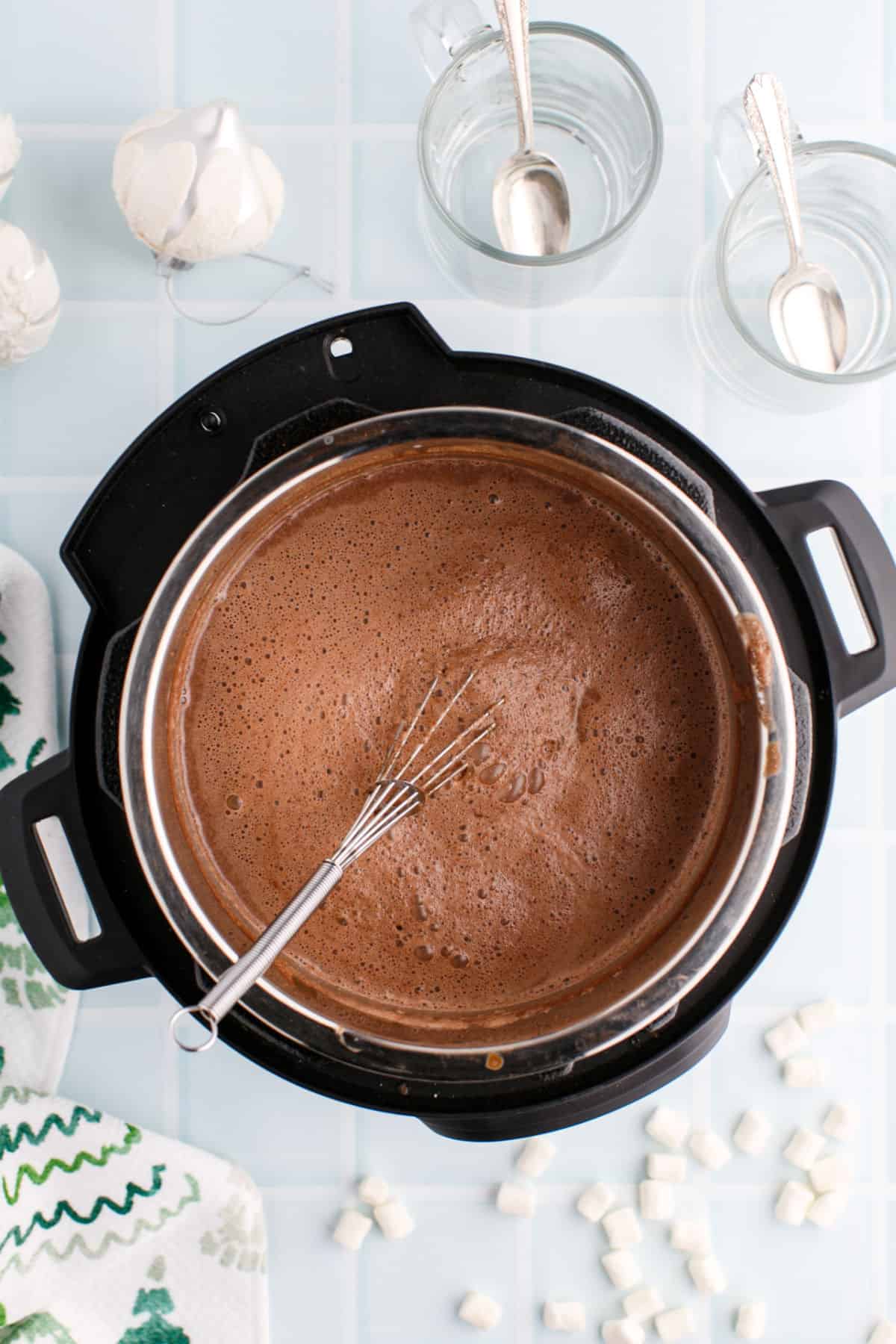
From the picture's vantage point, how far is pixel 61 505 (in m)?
0.83

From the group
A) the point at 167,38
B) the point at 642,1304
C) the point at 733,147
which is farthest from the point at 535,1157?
the point at 167,38

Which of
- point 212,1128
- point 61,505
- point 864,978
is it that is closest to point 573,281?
point 61,505

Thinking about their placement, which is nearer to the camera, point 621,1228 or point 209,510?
point 209,510

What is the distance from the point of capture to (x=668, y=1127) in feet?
2.79

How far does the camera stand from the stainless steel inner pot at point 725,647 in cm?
66

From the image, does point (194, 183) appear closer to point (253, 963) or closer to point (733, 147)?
point (733, 147)

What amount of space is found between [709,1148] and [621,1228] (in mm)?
84

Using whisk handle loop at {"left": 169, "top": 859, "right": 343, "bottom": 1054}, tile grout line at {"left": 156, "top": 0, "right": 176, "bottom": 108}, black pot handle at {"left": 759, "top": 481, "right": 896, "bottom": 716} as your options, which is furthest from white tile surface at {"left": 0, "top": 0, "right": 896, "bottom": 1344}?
whisk handle loop at {"left": 169, "top": 859, "right": 343, "bottom": 1054}

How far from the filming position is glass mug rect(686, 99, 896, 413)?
31.6 inches

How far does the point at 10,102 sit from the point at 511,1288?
2.95 feet

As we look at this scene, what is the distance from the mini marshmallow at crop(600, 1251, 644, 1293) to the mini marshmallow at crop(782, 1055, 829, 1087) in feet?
0.55

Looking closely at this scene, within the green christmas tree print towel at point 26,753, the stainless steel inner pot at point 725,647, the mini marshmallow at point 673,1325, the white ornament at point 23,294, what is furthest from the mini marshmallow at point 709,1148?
the white ornament at point 23,294

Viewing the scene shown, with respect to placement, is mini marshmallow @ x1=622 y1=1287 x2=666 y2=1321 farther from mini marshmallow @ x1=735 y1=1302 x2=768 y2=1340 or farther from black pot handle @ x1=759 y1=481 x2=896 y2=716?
black pot handle @ x1=759 y1=481 x2=896 y2=716

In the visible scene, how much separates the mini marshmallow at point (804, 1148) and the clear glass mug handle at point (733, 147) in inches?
25.5
